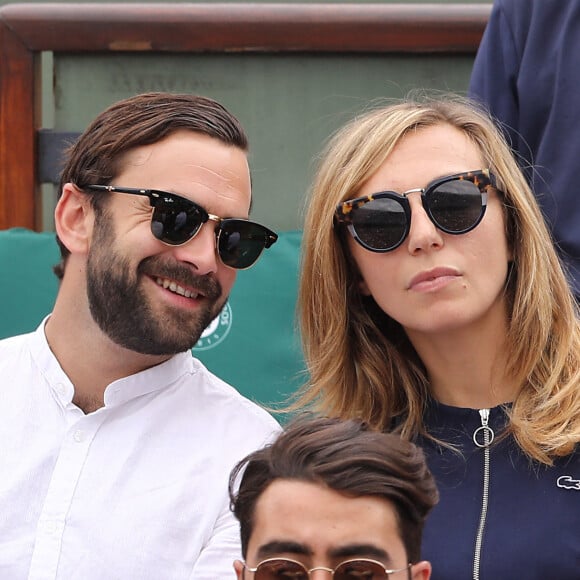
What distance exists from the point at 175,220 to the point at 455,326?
26.5 inches

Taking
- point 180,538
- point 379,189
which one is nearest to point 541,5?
point 379,189

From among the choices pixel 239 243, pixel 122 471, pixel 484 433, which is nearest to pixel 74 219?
pixel 239 243

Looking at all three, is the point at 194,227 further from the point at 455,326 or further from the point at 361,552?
the point at 361,552

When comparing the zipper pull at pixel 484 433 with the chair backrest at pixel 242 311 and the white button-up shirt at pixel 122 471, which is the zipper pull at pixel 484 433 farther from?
the chair backrest at pixel 242 311

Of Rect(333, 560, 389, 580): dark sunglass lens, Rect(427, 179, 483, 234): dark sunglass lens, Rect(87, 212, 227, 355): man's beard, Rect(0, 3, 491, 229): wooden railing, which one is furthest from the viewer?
Rect(0, 3, 491, 229): wooden railing

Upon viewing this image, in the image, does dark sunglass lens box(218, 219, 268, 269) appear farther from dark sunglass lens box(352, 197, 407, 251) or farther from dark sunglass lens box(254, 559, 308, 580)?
dark sunglass lens box(254, 559, 308, 580)

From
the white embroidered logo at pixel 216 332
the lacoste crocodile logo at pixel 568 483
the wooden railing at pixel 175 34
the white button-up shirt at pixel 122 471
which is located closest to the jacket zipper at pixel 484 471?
the lacoste crocodile logo at pixel 568 483

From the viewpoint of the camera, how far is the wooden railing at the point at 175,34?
3922mm

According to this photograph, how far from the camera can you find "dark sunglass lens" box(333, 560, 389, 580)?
1.89 meters

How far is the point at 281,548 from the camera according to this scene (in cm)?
196

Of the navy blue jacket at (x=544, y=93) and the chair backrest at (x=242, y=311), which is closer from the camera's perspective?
the navy blue jacket at (x=544, y=93)

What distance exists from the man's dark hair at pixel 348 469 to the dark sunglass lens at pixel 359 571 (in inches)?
4.7

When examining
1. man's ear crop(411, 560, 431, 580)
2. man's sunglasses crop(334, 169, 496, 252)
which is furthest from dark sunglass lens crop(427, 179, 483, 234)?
man's ear crop(411, 560, 431, 580)

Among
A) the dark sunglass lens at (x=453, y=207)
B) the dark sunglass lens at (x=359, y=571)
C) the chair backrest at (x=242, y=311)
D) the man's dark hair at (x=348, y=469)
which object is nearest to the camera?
the dark sunglass lens at (x=359, y=571)
